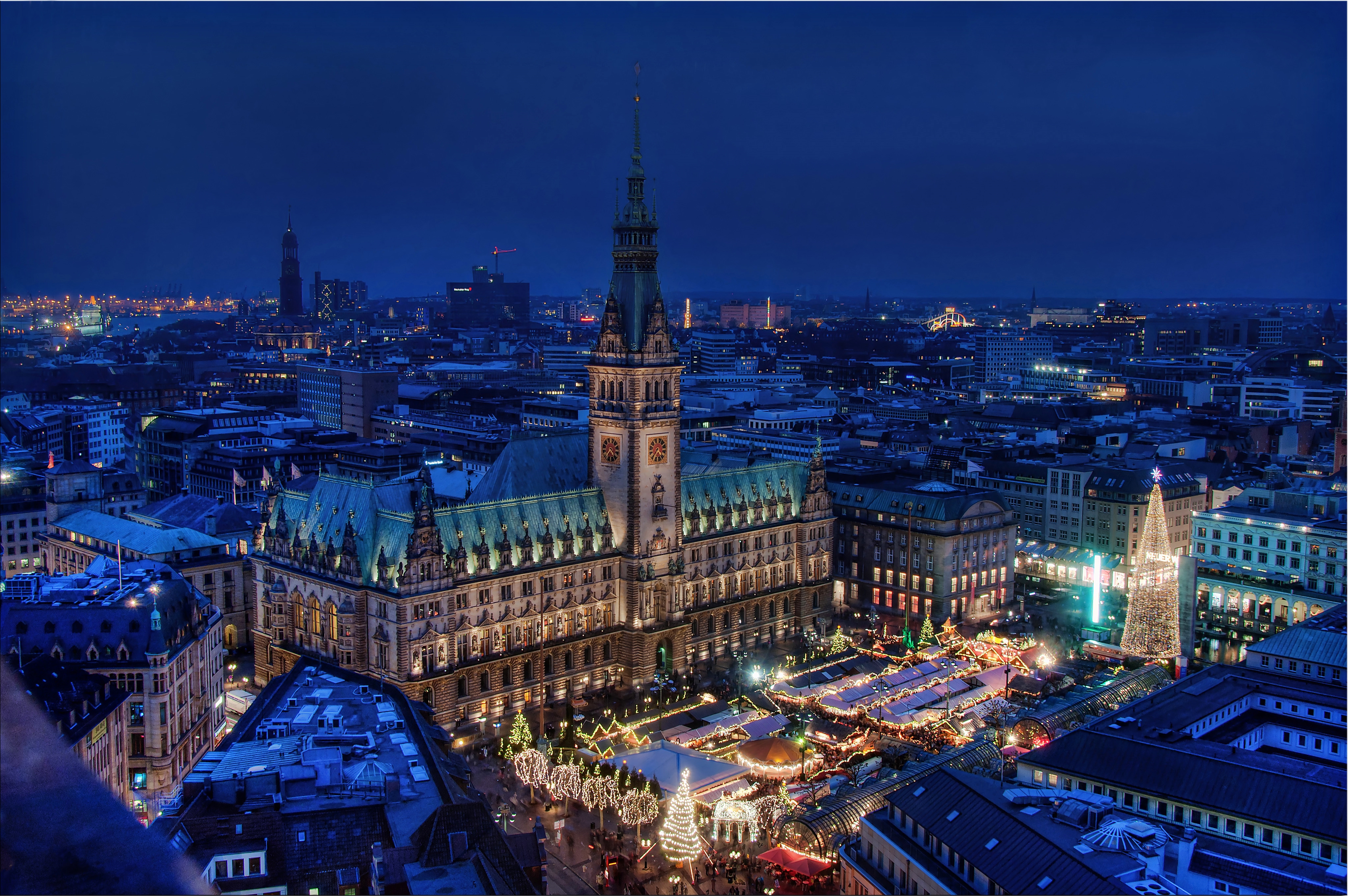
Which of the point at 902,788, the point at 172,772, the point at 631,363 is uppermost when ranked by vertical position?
the point at 631,363

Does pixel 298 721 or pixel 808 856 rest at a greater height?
pixel 298 721

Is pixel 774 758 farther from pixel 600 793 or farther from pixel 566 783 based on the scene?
pixel 566 783

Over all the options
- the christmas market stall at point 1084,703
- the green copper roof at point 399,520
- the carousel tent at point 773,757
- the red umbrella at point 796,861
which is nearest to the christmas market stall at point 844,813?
the red umbrella at point 796,861

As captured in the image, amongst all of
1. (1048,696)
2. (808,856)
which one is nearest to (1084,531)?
(1048,696)

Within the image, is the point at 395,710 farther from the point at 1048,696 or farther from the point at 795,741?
the point at 1048,696

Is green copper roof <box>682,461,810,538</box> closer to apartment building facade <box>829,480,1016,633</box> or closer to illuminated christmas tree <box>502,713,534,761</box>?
apartment building facade <box>829,480,1016,633</box>

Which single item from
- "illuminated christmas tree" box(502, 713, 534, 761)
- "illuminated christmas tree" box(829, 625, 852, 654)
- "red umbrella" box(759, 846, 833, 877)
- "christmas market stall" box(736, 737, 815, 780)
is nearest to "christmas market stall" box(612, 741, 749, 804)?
"christmas market stall" box(736, 737, 815, 780)
